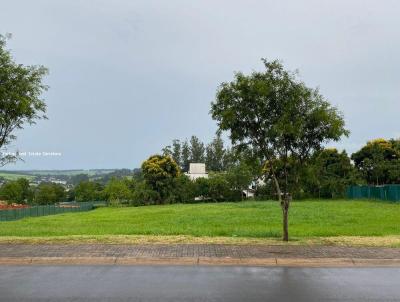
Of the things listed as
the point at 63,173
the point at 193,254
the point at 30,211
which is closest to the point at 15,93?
the point at 193,254

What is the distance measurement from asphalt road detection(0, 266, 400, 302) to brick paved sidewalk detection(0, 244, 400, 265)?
675mm

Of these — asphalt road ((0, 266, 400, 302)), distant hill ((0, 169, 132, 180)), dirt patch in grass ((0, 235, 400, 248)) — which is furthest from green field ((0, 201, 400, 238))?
distant hill ((0, 169, 132, 180))

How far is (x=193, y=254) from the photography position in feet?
42.8

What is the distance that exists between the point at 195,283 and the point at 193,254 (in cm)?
319

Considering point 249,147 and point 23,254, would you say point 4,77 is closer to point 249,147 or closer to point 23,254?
point 23,254

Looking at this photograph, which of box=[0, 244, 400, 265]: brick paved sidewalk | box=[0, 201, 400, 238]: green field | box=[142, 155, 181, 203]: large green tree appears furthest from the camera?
box=[142, 155, 181, 203]: large green tree

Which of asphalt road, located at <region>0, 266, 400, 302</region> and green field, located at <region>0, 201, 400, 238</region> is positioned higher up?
green field, located at <region>0, 201, 400, 238</region>

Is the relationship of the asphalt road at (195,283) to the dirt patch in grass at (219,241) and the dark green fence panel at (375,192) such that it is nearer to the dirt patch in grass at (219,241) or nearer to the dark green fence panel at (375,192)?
the dirt patch in grass at (219,241)

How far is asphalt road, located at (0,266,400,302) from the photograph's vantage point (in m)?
8.75

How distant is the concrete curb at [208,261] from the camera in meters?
12.1

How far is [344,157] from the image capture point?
6372 centimetres

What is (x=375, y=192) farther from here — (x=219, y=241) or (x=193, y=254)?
(x=193, y=254)

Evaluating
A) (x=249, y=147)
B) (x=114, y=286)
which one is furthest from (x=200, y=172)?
(x=114, y=286)

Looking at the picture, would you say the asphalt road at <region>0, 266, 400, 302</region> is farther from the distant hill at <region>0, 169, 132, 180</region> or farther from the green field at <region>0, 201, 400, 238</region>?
the distant hill at <region>0, 169, 132, 180</region>
